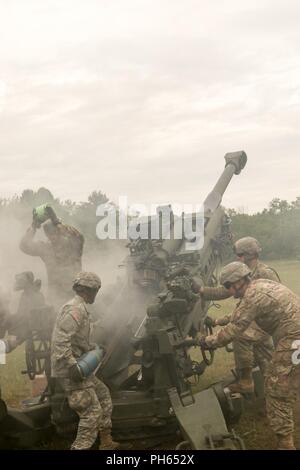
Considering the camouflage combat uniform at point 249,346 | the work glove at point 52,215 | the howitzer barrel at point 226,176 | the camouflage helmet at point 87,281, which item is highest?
the howitzer barrel at point 226,176

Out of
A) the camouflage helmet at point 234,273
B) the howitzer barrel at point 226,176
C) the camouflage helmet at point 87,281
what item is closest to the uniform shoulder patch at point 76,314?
the camouflage helmet at point 87,281

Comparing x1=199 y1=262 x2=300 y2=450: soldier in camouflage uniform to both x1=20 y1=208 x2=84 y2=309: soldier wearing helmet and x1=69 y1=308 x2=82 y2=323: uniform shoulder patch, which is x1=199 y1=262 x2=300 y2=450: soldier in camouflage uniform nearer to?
x1=69 y1=308 x2=82 y2=323: uniform shoulder patch

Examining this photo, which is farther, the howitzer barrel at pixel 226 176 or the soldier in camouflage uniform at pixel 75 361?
the howitzer barrel at pixel 226 176

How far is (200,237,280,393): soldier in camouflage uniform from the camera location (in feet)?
21.3

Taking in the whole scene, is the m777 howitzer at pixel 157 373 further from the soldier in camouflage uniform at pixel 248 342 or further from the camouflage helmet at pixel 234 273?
the camouflage helmet at pixel 234 273

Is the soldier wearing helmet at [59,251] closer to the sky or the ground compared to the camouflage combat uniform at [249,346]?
closer to the sky

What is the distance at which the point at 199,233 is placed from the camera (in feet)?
25.2

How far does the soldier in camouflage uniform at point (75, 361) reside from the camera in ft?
17.0

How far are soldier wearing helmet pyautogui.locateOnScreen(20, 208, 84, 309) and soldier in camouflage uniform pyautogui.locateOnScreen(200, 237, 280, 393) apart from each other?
2.14 metres

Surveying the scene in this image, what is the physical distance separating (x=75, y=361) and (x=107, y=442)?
132cm

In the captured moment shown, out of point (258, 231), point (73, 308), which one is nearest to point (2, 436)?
point (73, 308)

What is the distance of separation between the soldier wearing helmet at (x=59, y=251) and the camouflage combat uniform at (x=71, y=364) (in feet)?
8.31

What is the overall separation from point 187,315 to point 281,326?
48.0 inches
